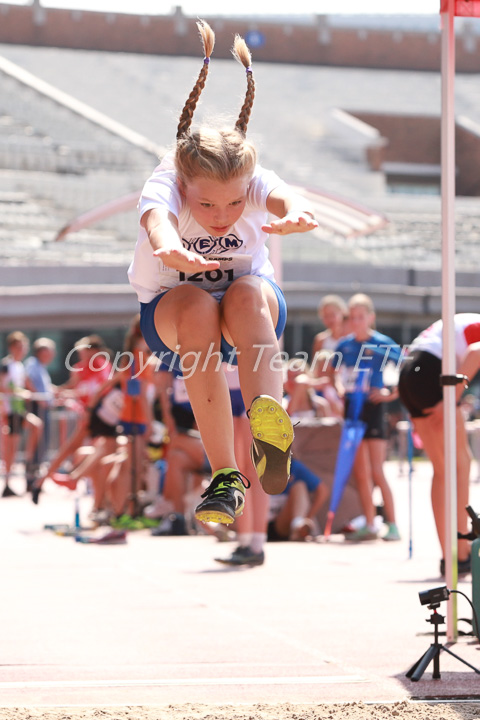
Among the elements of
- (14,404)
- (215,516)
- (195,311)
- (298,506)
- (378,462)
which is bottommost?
(215,516)

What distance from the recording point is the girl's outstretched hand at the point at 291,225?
388 centimetres

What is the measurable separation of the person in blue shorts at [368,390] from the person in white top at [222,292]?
467 cm

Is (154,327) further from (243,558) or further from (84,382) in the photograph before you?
(84,382)

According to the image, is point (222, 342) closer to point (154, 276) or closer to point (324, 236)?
point (154, 276)

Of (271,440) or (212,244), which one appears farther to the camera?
(212,244)

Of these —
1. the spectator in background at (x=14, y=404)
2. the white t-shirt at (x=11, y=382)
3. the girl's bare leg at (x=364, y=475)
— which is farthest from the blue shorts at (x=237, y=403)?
the white t-shirt at (x=11, y=382)

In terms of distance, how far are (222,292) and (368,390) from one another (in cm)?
498

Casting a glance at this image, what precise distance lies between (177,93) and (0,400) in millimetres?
27416

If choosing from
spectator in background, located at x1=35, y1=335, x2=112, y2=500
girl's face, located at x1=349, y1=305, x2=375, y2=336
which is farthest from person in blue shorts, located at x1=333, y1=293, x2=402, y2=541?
spectator in background, located at x1=35, y1=335, x2=112, y2=500

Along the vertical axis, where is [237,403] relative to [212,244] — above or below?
below

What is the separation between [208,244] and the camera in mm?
4484

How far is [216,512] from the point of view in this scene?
4.16 meters

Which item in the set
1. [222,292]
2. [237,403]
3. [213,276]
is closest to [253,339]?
[222,292]

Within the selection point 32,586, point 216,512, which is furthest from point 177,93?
point 216,512
